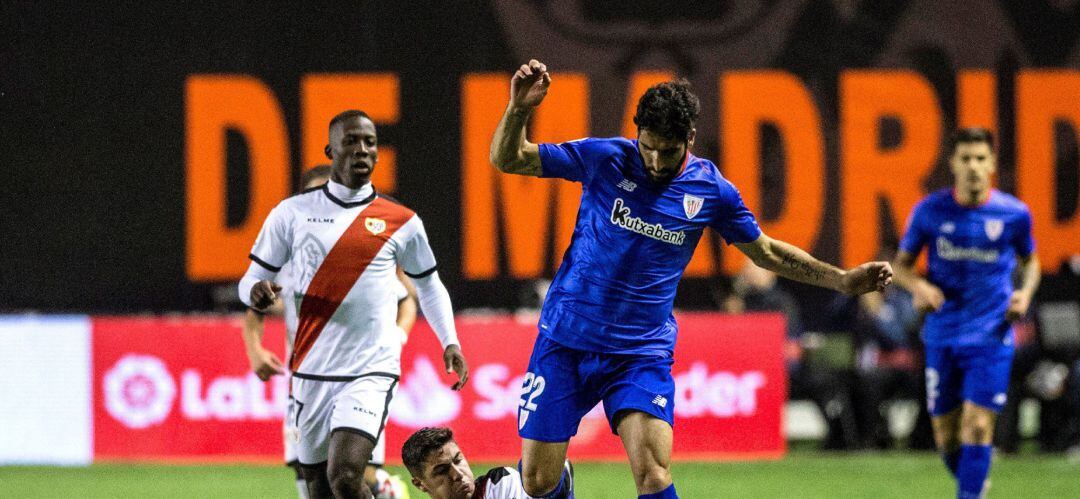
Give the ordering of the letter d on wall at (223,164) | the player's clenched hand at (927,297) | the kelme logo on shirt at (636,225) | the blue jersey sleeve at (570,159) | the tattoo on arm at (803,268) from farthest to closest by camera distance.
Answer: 1. the letter d on wall at (223,164)
2. the player's clenched hand at (927,297)
3. the tattoo on arm at (803,268)
4. the kelme logo on shirt at (636,225)
5. the blue jersey sleeve at (570,159)

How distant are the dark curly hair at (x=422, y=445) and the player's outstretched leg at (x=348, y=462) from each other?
267 mm

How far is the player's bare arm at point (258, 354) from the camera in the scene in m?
6.73

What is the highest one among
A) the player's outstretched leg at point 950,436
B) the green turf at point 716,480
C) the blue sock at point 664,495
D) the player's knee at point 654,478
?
the player's knee at point 654,478

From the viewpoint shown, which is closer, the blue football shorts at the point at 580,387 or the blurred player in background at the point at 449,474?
the blue football shorts at the point at 580,387

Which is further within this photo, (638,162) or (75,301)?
(75,301)

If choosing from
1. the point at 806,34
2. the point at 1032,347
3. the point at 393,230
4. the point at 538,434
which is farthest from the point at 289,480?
the point at 806,34

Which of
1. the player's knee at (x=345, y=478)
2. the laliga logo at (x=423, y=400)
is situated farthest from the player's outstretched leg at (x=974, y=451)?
the laliga logo at (x=423, y=400)

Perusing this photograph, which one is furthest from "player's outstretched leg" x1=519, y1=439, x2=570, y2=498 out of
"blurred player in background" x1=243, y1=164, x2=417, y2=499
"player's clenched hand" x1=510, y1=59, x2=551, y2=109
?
"player's clenched hand" x1=510, y1=59, x2=551, y2=109

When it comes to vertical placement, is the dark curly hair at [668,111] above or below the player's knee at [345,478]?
above

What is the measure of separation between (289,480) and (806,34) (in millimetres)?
7294

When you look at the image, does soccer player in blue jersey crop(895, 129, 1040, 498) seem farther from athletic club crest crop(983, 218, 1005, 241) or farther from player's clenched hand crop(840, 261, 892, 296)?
player's clenched hand crop(840, 261, 892, 296)

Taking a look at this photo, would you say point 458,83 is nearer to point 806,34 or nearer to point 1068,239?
point 806,34

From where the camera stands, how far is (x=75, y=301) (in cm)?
1484

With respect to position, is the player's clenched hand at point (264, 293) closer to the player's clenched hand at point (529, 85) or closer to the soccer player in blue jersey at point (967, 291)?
the player's clenched hand at point (529, 85)
